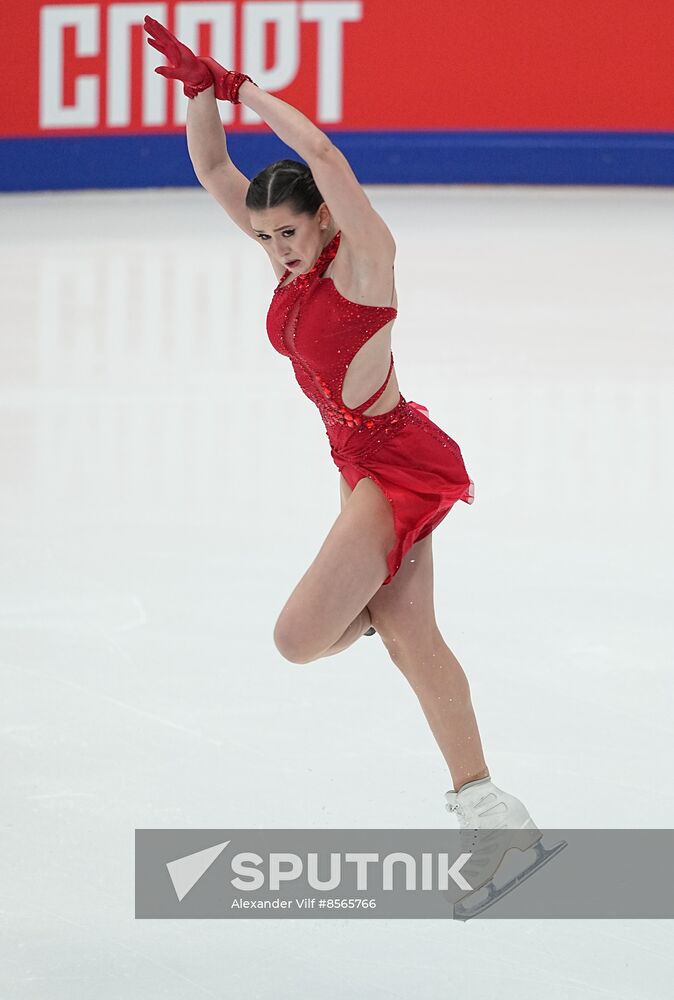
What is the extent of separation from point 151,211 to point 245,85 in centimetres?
782

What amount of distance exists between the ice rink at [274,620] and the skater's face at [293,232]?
1.15 meters

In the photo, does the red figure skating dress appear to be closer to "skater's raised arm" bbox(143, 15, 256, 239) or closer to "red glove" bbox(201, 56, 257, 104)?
"skater's raised arm" bbox(143, 15, 256, 239)

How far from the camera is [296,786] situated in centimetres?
327

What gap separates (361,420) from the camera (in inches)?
113

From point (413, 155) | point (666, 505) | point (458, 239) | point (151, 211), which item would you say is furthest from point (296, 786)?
point (413, 155)

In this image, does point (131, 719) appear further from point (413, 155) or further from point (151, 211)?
point (413, 155)

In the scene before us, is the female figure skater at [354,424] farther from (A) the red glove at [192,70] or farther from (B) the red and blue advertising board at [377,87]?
(B) the red and blue advertising board at [377,87]

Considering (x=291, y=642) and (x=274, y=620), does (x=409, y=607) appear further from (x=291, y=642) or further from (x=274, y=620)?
(x=274, y=620)

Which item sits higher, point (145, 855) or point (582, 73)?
point (582, 73)

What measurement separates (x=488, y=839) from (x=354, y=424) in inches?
32.2

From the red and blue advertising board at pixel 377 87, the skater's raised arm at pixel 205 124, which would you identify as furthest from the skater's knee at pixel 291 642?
the red and blue advertising board at pixel 377 87

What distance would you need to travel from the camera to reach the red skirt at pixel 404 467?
2.85 meters

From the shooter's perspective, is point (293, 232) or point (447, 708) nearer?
point (293, 232)

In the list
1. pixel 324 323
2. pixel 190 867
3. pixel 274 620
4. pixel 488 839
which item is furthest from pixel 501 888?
pixel 274 620
